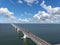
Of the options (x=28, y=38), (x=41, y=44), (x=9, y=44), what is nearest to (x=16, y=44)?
(x=9, y=44)

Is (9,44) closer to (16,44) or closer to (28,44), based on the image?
(16,44)

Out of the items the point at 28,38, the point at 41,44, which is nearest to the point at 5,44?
the point at 41,44

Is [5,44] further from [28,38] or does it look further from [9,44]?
[28,38]

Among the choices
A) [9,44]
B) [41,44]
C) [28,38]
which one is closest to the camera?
[41,44]

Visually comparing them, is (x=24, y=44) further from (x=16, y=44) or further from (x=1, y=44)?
(x=1, y=44)

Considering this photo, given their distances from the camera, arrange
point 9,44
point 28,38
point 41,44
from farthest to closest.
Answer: point 28,38, point 9,44, point 41,44

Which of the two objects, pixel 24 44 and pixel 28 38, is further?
pixel 28 38

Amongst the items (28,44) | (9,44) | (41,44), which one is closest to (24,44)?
(28,44)
